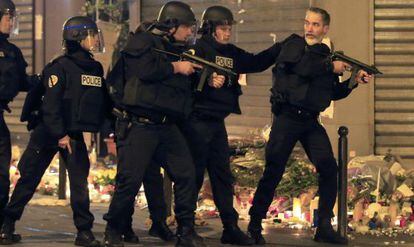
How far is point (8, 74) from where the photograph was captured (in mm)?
8344

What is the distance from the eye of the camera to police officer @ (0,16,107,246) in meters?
8.04

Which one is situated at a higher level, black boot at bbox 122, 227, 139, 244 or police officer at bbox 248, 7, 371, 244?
police officer at bbox 248, 7, 371, 244

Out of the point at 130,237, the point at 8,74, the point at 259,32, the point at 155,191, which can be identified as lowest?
the point at 130,237

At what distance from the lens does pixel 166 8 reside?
26.3ft

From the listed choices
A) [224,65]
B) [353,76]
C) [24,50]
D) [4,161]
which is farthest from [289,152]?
[24,50]

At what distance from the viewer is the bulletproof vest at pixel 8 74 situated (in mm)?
8312

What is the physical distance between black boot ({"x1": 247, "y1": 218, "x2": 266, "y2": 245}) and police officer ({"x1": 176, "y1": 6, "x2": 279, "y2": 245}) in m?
0.13

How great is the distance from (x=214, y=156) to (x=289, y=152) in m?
0.65

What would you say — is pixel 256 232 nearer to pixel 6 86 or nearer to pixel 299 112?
pixel 299 112

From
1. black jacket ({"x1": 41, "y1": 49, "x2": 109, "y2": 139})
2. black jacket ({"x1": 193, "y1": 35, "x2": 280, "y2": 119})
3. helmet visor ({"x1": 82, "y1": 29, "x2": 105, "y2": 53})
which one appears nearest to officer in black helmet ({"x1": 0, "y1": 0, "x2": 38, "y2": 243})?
black jacket ({"x1": 41, "y1": 49, "x2": 109, "y2": 139})

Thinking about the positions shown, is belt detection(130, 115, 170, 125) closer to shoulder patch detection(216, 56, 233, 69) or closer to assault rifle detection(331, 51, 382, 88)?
shoulder patch detection(216, 56, 233, 69)

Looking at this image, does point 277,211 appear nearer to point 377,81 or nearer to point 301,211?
point 301,211

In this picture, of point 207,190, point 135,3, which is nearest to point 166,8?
point 207,190

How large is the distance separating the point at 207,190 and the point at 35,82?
122 inches
